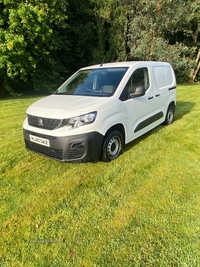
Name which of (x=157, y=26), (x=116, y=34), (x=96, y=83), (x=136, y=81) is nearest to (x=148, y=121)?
(x=136, y=81)

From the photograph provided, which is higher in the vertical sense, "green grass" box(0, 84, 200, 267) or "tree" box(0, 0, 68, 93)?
"tree" box(0, 0, 68, 93)

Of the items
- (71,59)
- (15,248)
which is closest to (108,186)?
(15,248)

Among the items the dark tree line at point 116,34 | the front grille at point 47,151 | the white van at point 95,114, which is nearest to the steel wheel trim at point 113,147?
the white van at point 95,114

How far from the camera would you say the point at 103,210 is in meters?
2.57

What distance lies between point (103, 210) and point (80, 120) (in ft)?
4.50

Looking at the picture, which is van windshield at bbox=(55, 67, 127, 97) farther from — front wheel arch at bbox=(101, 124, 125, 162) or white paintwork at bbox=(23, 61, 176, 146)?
front wheel arch at bbox=(101, 124, 125, 162)

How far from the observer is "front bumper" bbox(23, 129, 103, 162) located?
3109 millimetres

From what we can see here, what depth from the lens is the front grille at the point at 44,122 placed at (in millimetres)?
3166

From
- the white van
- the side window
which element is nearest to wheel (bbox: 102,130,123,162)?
the white van

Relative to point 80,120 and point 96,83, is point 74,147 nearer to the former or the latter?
point 80,120

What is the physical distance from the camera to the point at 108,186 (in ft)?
10.0

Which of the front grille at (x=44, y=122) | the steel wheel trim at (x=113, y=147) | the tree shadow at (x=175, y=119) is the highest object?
the front grille at (x=44, y=122)

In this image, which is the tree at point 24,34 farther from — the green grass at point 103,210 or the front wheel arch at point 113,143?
the front wheel arch at point 113,143

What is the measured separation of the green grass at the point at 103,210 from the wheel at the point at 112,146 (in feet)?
0.47
